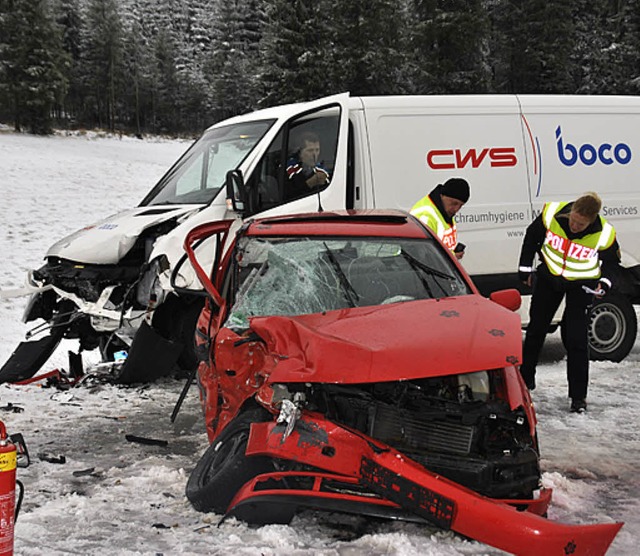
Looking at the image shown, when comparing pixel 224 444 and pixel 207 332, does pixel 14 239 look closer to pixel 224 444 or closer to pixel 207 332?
pixel 207 332

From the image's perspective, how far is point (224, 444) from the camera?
3807 millimetres

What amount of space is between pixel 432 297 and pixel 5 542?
99.7 inches

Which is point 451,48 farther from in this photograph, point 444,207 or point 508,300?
point 508,300

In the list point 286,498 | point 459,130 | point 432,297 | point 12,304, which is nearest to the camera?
point 286,498

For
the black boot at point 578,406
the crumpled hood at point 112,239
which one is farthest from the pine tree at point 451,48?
the black boot at point 578,406

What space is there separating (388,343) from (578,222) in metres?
3.07

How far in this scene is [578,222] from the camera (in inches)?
232

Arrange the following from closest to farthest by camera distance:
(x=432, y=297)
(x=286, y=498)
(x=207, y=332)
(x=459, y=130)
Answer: (x=286, y=498) → (x=432, y=297) → (x=207, y=332) → (x=459, y=130)

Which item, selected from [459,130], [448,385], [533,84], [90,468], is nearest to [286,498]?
[448,385]

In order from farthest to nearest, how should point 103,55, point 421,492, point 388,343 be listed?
point 103,55, point 388,343, point 421,492

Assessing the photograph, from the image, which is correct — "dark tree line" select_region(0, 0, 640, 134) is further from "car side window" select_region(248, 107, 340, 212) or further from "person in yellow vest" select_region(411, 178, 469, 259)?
"person in yellow vest" select_region(411, 178, 469, 259)

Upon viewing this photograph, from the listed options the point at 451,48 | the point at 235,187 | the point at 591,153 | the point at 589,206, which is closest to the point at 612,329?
the point at 591,153

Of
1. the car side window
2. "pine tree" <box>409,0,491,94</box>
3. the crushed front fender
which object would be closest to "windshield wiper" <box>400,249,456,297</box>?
the crushed front fender

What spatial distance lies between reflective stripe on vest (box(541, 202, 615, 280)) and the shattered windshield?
1689mm
